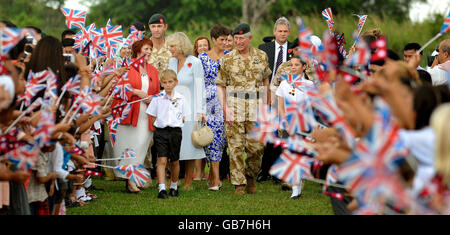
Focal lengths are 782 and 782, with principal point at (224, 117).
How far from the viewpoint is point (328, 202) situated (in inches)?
353

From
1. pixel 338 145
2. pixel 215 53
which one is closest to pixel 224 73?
pixel 215 53

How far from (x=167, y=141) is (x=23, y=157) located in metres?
4.08

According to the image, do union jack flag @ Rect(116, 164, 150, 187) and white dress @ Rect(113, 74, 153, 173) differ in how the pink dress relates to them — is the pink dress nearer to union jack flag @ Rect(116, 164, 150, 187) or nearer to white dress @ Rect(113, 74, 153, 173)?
union jack flag @ Rect(116, 164, 150, 187)

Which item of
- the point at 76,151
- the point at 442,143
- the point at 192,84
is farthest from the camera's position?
the point at 192,84

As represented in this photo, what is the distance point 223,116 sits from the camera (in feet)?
33.0

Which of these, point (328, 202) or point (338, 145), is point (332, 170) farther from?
point (328, 202)

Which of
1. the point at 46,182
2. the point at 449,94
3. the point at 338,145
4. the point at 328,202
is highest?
the point at 449,94

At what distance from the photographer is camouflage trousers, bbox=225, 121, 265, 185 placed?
9.64 meters

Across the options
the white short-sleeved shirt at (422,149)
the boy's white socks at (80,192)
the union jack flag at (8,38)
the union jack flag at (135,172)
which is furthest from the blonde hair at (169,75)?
the white short-sleeved shirt at (422,149)

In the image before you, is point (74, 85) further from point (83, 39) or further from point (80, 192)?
point (80, 192)

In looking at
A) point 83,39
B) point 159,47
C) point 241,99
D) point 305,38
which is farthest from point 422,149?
point 159,47

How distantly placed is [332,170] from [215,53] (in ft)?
17.6

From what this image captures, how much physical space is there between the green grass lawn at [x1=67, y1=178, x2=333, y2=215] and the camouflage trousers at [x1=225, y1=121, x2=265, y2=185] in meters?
0.27

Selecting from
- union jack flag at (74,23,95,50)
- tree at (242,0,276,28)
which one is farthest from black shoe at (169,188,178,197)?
tree at (242,0,276,28)
